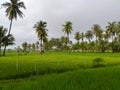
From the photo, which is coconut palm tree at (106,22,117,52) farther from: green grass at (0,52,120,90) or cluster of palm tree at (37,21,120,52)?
green grass at (0,52,120,90)

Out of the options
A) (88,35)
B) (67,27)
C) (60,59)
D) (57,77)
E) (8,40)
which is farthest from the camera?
(88,35)

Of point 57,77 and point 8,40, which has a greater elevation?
point 8,40

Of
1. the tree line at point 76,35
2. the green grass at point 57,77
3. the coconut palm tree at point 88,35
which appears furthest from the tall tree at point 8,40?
the coconut palm tree at point 88,35

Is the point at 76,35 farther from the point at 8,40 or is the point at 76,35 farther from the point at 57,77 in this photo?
the point at 57,77

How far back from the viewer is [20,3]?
180 feet

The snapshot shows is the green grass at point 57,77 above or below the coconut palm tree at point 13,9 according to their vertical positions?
below

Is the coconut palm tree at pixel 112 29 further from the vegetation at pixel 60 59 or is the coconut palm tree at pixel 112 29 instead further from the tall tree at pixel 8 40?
the tall tree at pixel 8 40

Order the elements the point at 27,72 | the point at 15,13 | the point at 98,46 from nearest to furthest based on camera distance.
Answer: the point at 27,72, the point at 15,13, the point at 98,46

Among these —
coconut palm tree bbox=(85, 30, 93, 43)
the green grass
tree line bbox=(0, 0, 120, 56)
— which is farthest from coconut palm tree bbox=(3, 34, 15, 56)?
coconut palm tree bbox=(85, 30, 93, 43)

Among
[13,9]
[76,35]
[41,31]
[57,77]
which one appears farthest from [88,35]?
[57,77]

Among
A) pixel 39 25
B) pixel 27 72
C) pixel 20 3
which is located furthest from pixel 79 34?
pixel 27 72

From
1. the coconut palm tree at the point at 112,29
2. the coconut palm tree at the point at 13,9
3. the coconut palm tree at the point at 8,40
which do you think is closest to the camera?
the coconut palm tree at the point at 13,9

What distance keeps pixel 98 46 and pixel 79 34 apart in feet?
92.5

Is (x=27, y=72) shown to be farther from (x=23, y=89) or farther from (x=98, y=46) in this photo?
(x=98, y=46)
